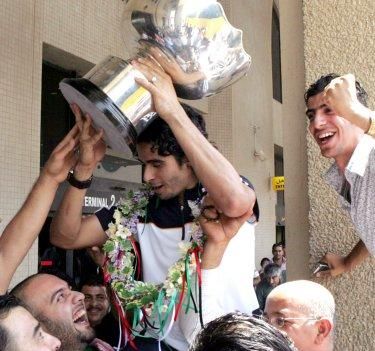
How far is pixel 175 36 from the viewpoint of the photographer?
5.79 ft

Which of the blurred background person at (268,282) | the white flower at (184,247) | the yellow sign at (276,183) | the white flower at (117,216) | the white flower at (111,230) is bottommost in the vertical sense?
the blurred background person at (268,282)

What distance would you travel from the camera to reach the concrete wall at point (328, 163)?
2.34m

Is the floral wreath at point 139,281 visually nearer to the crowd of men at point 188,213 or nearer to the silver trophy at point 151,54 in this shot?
the crowd of men at point 188,213

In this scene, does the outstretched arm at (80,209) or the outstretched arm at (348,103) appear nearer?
the outstretched arm at (348,103)

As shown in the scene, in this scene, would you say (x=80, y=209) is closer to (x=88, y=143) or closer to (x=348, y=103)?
(x=88, y=143)

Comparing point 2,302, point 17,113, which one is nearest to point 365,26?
point 2,302

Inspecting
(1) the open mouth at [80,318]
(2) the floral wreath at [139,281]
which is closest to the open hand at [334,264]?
(2) the floral wreath at [139,281]

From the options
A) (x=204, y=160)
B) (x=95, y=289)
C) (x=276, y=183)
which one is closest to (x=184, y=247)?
(x=204, y=160)

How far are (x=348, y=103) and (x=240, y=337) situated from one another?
93 cm

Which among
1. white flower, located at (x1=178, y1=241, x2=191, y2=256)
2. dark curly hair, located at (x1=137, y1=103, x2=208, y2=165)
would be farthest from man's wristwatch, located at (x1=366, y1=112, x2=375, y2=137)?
white flower, located at (x1=178, y1=241, x2=191, y2=256)

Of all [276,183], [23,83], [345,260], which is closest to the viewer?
[345,260]

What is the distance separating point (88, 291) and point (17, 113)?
1977 millimetres

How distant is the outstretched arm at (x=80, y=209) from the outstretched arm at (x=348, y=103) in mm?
680

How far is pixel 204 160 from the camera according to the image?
1.69 meters
